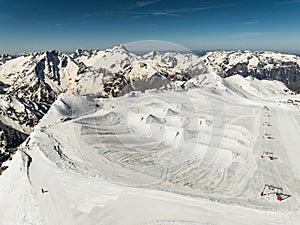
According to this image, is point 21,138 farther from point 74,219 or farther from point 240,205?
point 240,205

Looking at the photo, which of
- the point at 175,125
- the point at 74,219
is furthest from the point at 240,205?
the point at 175,125

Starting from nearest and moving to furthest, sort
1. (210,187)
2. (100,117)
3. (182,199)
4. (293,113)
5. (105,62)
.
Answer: (182,199) → (210,187) → (105,62) → (100,117) → (293,113)

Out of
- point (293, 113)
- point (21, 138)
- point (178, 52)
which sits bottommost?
point (21, 138)

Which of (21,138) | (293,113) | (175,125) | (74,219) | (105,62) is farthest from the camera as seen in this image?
(21,138)

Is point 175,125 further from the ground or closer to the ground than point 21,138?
further from the ground

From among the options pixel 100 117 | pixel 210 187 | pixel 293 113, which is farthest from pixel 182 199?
pixel 293 113

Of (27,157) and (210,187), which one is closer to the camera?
(210,187)

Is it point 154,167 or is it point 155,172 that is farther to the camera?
point 154,167
